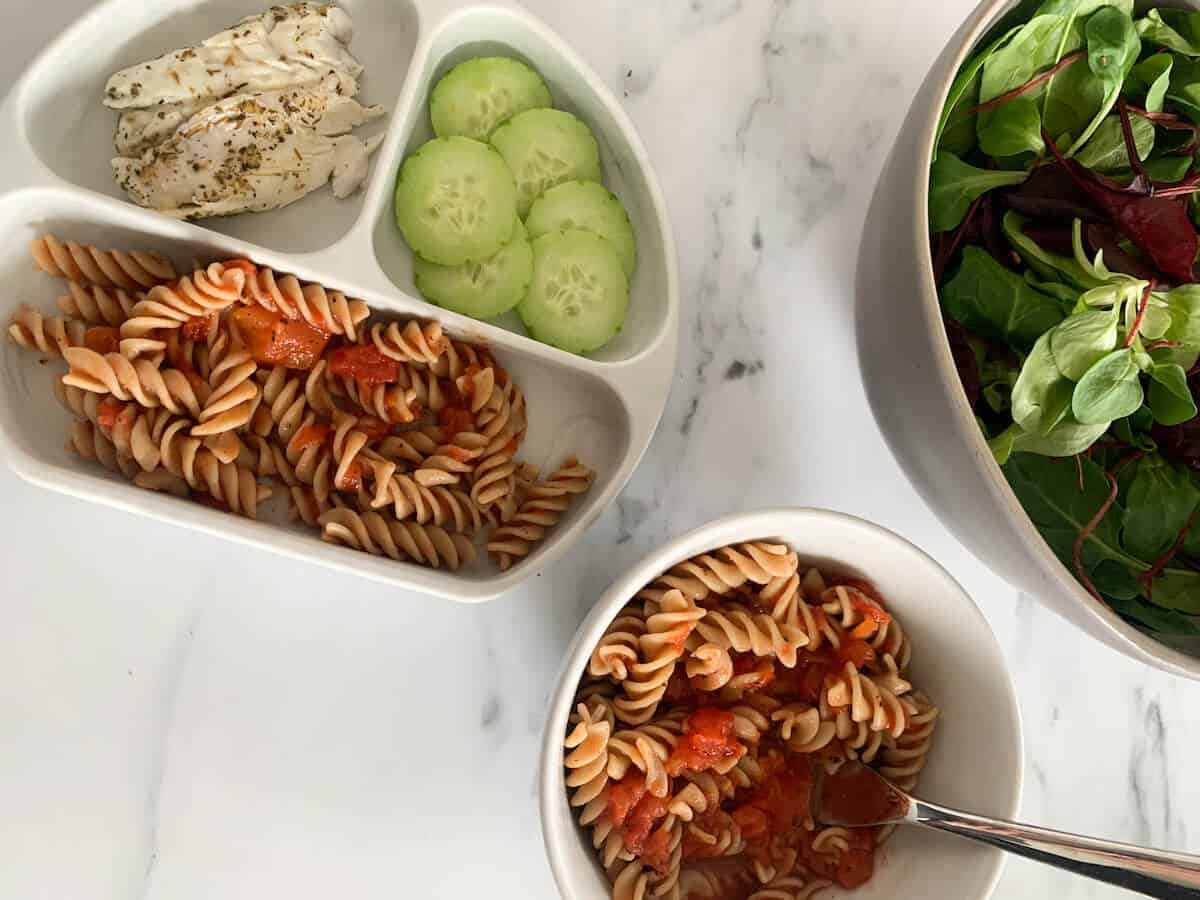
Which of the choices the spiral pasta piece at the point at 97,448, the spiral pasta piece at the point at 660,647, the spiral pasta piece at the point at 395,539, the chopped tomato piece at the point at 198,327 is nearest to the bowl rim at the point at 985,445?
the spiral pasta piece at the point at 660,647

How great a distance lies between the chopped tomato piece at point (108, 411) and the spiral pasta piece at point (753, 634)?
89 cm

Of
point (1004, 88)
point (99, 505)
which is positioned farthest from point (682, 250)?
point (99, 505)

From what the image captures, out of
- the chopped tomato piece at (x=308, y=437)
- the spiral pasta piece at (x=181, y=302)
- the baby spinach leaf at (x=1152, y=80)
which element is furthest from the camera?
the chopped tomato piece at (x=308, y=437)

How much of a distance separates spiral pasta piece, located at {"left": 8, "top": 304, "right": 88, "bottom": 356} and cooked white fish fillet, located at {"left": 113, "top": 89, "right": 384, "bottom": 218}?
0.70ft

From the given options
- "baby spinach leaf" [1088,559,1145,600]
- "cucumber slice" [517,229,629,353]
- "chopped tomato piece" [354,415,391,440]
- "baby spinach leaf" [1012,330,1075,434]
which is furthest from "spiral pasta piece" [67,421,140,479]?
"baby spinach leaf" [1088,559,1145,600]

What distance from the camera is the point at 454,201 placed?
1.50 metres

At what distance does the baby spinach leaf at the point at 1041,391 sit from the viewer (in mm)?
1232

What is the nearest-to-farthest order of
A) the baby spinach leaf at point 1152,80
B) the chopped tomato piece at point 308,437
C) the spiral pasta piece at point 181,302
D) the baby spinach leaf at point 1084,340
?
the baby spinach leaf at point 1084,340 < the baby spinach leaf at point 1152,80 < the spiral pasta piece at point 181,302 < the chopped tomato piece at point 308,437

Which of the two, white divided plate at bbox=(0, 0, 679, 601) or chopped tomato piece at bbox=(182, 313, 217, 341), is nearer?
white divided plate at bbox=(0, 0, 679, 601)

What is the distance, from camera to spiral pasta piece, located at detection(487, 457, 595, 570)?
4.90ft

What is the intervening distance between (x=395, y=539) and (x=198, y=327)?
45 centimetres

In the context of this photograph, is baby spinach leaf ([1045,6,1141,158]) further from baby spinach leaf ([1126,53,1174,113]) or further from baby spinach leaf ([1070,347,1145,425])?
baby spinach leaf ([1070,347,1145,425])

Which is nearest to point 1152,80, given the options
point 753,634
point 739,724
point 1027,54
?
point 1027,54

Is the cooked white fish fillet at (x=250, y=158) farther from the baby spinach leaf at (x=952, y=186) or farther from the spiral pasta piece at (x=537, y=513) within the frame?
the baby spinach leaf at (x=952, y=186)
